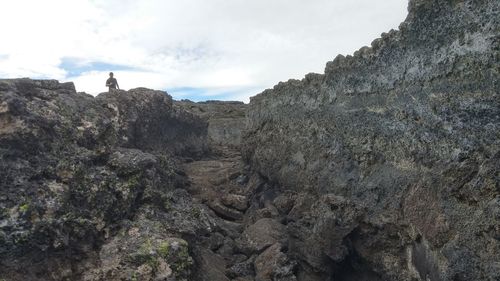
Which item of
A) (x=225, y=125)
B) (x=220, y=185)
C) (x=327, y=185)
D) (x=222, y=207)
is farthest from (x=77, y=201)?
(x=225, y=125)

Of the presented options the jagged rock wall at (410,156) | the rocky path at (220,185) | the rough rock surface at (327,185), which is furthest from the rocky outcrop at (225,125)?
the jagged rock wall at (410,156)

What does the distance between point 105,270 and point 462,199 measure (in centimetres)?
812

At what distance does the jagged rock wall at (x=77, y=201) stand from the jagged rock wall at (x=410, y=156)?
13.7ft

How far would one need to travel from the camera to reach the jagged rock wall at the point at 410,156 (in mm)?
9156

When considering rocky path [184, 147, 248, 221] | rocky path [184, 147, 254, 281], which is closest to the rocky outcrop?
rocky path [184, 147, 254, 281]

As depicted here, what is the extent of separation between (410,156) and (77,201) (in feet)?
28.5

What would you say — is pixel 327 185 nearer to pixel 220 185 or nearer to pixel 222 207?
pixel 222 207

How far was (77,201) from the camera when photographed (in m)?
11.9

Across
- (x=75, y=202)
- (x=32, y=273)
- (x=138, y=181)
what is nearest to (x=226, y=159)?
(x=138, y=181)

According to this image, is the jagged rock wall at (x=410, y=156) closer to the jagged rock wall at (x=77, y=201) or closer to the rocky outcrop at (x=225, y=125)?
the jagged rock wall at (x=77, y=201)

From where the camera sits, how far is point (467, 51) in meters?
9.76

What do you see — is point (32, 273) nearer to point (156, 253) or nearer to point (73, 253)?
point (73, 253)

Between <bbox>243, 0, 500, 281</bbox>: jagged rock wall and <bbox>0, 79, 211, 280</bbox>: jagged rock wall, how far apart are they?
4.17 m

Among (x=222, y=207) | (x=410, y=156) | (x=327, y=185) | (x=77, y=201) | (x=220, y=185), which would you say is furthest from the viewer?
(x=220, y=185)
